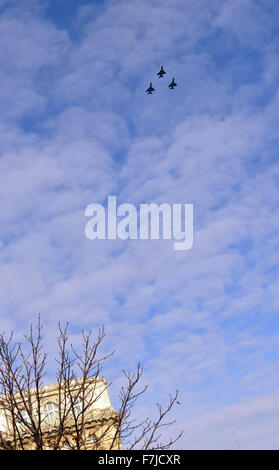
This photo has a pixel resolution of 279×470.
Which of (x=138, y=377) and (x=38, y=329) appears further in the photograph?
(x=38, y=329)

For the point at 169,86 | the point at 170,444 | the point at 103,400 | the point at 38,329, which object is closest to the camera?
the point at 170,444

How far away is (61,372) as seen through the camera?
33.6 feet
